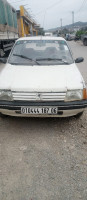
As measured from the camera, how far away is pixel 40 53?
3967 millimetres

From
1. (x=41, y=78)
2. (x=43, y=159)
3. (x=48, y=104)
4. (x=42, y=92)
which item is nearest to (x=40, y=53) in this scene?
(x=41, y=78)

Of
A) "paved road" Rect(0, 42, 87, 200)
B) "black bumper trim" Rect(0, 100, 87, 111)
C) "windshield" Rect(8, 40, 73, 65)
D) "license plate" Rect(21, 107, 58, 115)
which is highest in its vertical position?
"windshield" Rect(8, 40, 73, 65)

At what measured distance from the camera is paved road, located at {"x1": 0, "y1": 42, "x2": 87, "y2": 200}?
6.40ft

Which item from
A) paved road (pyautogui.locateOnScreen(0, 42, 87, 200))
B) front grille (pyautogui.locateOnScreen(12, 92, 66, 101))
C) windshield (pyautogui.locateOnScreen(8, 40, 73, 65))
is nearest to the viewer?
paved road (pyautogui.locateOnScreen(0, 42, 87, 200))

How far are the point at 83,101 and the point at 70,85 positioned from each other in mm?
336

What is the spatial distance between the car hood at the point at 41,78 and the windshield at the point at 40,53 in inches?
9.6

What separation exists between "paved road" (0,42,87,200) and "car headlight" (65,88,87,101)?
0.62m

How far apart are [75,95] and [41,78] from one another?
62 centimetres

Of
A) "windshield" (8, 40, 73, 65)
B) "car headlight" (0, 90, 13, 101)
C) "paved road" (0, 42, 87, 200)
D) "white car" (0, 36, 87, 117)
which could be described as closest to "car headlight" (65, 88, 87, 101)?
"white car" (0, 36, 87, 117)

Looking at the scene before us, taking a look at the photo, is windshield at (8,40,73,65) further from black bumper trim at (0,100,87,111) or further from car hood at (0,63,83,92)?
black bumper trim at (0,100,87,111)

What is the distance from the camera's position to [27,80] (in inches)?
116

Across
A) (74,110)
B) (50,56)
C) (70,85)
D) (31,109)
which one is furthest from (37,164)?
(50,56)

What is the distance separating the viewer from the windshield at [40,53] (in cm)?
371

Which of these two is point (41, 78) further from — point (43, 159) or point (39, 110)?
point (43, 159)
